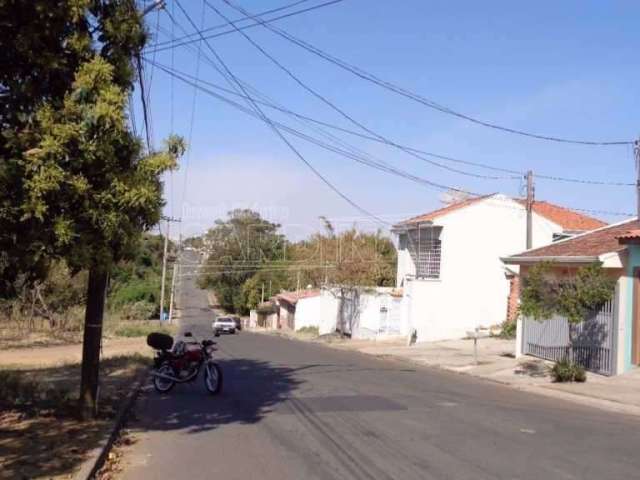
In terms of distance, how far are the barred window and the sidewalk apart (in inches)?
202

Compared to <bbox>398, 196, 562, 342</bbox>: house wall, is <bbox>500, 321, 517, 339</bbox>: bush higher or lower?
lower

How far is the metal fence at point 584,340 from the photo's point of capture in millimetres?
18578

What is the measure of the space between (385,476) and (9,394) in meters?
7.29

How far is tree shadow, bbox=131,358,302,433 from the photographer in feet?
37.6

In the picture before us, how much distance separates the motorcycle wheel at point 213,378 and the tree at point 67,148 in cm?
639

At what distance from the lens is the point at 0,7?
7.16m

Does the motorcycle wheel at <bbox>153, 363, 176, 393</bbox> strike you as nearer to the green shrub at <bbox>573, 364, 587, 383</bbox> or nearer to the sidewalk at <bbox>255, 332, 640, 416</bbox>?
the sidewalk at <bbox>255, 332, 640, 416</bbox>

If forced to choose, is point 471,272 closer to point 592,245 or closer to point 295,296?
point 592,245

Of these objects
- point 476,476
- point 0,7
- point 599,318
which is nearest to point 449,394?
point 599,318

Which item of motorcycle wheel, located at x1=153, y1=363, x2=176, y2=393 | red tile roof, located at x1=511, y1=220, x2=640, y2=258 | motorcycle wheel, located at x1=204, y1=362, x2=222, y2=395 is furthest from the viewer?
red tile roof, located at x1=511, y1=220, x2=640, y2=258

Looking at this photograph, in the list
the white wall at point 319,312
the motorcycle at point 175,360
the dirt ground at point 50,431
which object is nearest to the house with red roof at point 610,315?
the motorcycle at point 175,360

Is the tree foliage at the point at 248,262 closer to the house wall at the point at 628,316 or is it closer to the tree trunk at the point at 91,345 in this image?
the house wall at the point at 628,316

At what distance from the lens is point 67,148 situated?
732 centimetres


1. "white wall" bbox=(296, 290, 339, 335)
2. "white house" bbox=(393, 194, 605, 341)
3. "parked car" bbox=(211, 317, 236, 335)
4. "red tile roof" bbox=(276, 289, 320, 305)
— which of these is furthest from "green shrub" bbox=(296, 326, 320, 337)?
"white house" bbox=(393, 194, 605, 341)
